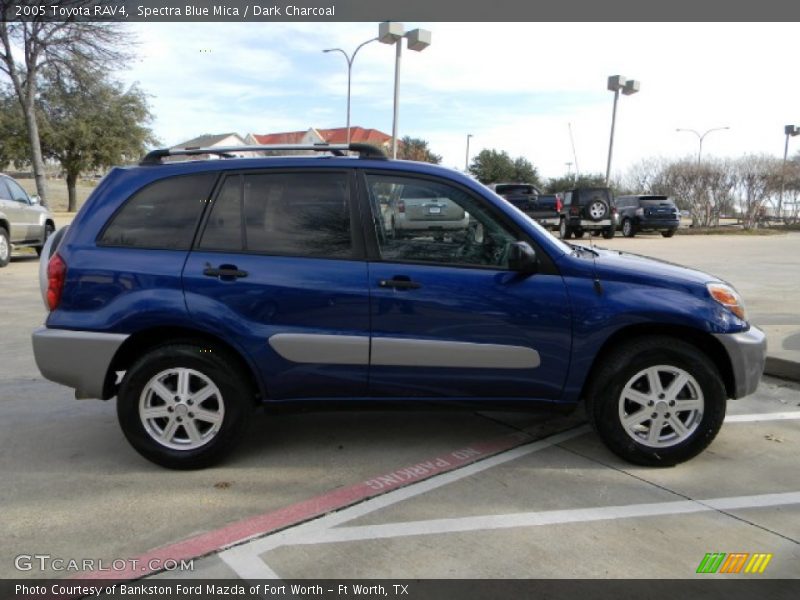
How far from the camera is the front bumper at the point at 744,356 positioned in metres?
3.65

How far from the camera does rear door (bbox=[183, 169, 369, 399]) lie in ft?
11.7

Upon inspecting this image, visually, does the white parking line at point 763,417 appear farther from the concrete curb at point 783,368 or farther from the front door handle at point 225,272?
the front door handle at point 225,272

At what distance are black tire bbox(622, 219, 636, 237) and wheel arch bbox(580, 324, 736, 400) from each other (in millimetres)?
23348

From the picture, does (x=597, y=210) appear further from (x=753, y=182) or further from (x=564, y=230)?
(x=753, y=182)

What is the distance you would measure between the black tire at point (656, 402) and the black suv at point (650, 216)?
75.9ft

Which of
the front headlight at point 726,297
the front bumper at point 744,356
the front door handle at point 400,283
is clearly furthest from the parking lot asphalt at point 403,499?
the front door handle at point 400,283

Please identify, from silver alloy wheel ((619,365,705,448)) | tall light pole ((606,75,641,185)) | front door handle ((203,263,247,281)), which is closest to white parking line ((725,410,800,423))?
silver alloy wheel ((619,365,705,448))

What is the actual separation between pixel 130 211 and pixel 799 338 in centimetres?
626

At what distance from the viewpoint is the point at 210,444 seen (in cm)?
367

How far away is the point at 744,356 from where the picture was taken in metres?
3.66

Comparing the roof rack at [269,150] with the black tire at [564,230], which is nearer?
the roof rack at [269,150]

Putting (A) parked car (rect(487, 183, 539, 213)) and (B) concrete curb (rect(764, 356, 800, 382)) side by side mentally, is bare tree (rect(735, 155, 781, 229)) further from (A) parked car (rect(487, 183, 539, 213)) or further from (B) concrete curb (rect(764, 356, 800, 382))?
(B) concrete curb (rect(764, 356, 800, 382))

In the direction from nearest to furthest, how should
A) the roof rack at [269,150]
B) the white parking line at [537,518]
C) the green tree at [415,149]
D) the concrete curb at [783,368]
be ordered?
the white parking line at [537,518] < the roof rack at [269,150] < the concrete curb at [783,368] < the green tree at [415,149]
